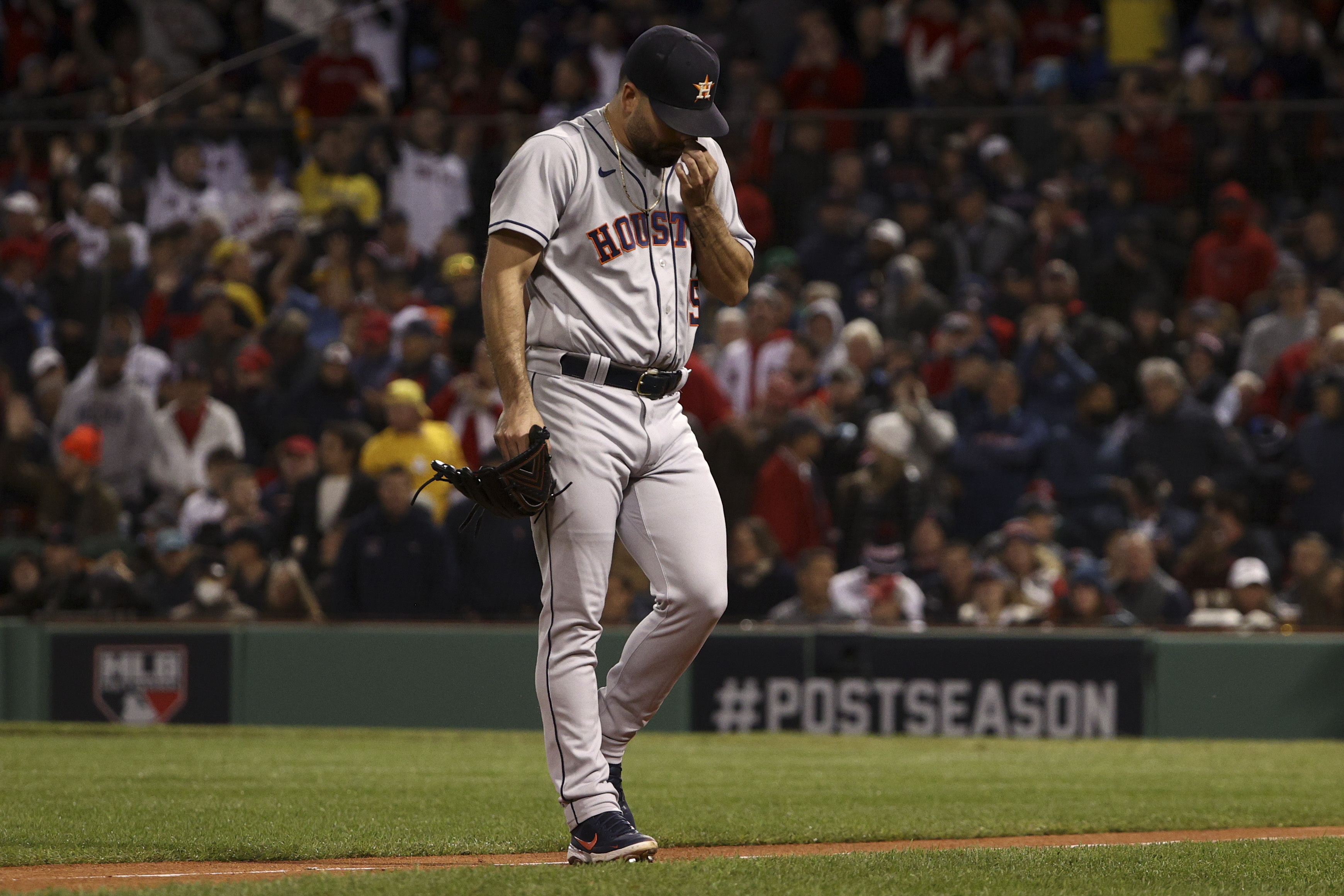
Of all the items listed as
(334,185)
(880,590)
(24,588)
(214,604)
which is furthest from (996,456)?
(24,588)

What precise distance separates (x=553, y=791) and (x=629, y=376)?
259 cm

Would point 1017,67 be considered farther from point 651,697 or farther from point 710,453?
point 651,697

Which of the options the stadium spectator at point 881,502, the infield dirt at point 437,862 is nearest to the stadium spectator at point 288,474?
the stadium spectator at point 881,502

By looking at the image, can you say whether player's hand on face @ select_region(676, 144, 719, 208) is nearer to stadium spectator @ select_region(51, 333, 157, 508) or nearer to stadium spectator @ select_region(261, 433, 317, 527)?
stadium spectator @ select_region(261, 433, 317, 527)

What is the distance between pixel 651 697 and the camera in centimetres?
459

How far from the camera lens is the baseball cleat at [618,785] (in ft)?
14.4

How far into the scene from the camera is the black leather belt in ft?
A: 14.5

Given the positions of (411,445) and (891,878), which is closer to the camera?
(891,878)

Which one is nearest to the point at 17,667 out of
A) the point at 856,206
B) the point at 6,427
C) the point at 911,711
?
the point at 6,427

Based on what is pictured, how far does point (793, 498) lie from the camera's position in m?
11.2

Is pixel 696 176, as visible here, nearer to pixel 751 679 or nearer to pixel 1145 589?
pixel 751 679

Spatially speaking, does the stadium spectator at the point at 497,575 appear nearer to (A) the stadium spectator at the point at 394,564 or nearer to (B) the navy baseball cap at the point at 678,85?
(A) the stadium spectator at the point at 394,564

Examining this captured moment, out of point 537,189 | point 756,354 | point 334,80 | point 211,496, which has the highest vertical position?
point 334,80

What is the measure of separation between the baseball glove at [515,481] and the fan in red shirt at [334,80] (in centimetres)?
1102
